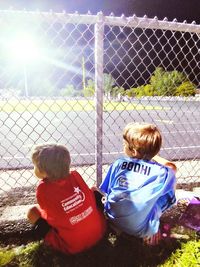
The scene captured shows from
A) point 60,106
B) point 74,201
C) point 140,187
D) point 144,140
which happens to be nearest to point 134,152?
point 144,140

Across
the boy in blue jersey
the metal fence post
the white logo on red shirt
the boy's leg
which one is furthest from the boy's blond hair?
the boy's leg

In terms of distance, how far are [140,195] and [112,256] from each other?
56 centimetres

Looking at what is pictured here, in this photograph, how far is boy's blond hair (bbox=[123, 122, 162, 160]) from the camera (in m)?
2.48

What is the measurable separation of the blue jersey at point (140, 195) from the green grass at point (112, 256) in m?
0.20

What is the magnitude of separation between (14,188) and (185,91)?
34.2 m

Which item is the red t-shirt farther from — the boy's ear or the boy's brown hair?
the boy's ear

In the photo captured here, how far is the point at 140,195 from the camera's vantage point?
241 centimetres

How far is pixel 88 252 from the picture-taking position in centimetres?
253

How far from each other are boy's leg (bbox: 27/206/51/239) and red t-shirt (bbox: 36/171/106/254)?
2.2 inches

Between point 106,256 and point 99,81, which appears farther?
point 99,81

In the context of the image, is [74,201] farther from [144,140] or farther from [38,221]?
[144,140]

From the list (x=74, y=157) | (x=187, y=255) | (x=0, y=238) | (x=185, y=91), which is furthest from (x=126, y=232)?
(x=185, y=91)

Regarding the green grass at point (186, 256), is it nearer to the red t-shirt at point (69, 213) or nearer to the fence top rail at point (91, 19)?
the red t-shirt at point (69, 213)

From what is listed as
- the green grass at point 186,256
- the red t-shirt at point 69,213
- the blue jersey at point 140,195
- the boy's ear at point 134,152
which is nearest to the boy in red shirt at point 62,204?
the red t-shirt at point 69,213
